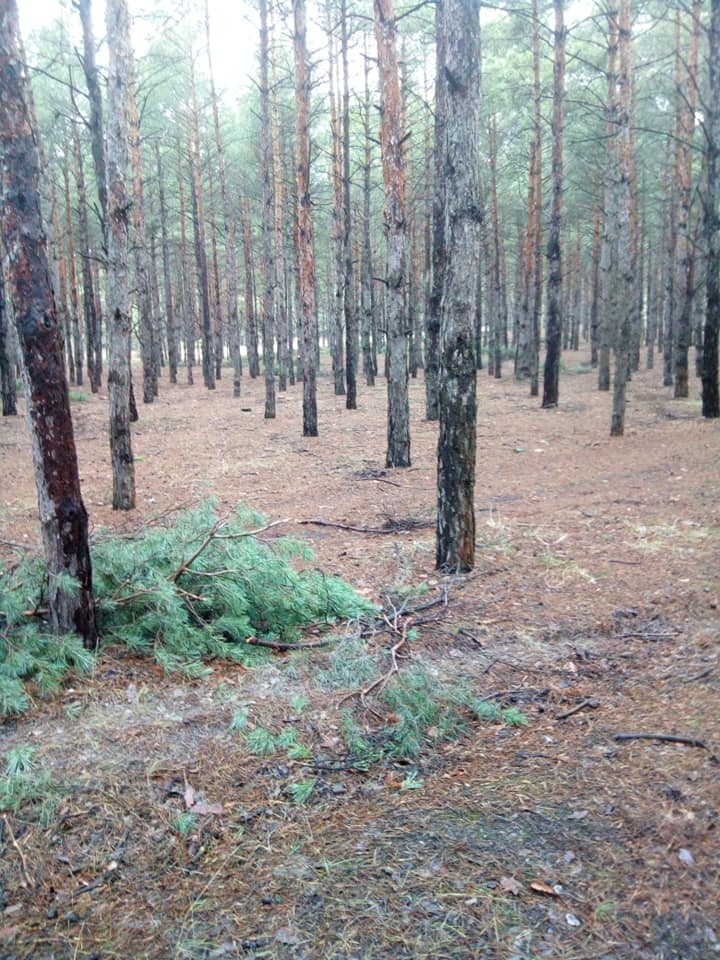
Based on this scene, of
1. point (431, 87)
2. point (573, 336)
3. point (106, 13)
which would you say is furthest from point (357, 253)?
point (106, 13)

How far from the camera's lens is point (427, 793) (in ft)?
10.8

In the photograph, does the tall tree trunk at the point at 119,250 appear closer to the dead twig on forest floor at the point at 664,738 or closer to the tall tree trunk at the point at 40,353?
the tall tree trunk at the point at 40,353

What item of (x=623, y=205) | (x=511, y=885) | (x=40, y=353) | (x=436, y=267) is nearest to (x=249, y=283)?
(x=436, y=267)

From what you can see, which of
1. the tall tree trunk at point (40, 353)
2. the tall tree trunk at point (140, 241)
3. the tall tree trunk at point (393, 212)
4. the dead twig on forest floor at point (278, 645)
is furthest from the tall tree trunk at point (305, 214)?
the tall tree trunk at point (40, 353)

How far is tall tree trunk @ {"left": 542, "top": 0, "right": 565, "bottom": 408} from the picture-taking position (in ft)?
50.9

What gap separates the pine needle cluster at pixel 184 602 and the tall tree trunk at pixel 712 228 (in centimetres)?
1110

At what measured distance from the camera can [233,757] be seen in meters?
3.51

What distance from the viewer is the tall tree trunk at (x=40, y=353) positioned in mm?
3871

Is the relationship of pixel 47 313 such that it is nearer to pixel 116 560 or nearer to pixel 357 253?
pixel 116 560

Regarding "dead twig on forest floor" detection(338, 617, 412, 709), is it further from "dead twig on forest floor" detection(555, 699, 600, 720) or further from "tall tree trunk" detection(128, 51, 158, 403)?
"tall tree trunk" detection(128, 51, 158, 403)

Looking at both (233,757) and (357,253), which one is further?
(357,253)

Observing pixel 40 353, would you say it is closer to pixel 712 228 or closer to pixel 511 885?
pixel 511 885

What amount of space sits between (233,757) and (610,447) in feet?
35.0

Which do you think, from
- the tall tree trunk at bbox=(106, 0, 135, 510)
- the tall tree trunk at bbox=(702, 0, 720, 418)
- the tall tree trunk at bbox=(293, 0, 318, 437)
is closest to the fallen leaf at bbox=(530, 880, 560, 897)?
the tall tree trunk at bbox=(106, 0, 135, 510)
